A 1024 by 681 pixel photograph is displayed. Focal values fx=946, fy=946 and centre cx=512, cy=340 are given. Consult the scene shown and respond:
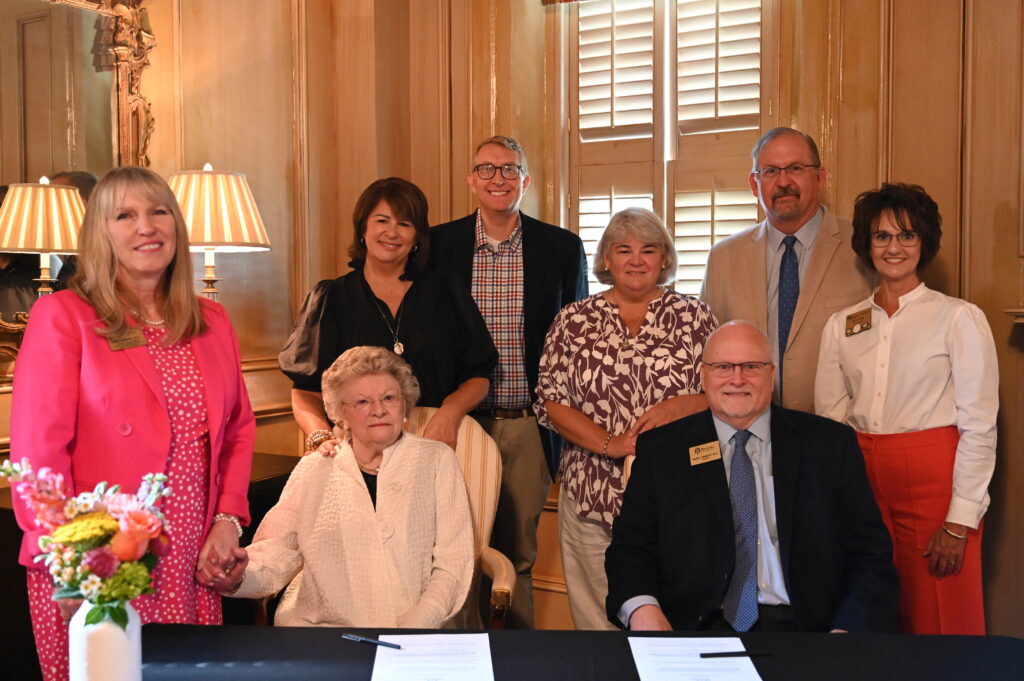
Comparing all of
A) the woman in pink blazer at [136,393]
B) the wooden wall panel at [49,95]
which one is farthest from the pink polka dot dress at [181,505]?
the wooden wall panel at [49,95]

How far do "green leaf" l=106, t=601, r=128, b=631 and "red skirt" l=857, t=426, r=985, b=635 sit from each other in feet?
6.83

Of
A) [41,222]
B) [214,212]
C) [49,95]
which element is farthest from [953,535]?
[49,95]

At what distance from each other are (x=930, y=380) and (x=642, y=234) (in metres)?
0.91

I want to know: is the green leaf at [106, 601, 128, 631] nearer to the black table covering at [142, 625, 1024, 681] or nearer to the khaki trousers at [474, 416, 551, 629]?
the black table covering at [142, 625, 1024, 681]

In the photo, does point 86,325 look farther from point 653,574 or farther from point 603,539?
point 603,539

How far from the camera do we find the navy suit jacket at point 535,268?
10.9 ft

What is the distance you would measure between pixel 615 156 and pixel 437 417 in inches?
77.9

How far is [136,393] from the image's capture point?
1.93 m

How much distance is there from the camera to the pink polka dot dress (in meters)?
1.94

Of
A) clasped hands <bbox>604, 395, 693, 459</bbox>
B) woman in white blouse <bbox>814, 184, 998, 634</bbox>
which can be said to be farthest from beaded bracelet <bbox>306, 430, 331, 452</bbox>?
woman in white blouse <bbox>814, 184, 998, 634</bbox>

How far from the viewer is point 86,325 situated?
6.23 ft

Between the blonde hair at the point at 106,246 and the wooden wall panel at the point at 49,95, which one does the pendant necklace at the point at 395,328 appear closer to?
the blonde hair at the point at 106,246

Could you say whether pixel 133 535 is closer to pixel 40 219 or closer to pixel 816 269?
pixel 40 219

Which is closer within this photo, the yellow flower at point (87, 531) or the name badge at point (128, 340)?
the yellow flower at point (87, 531)
